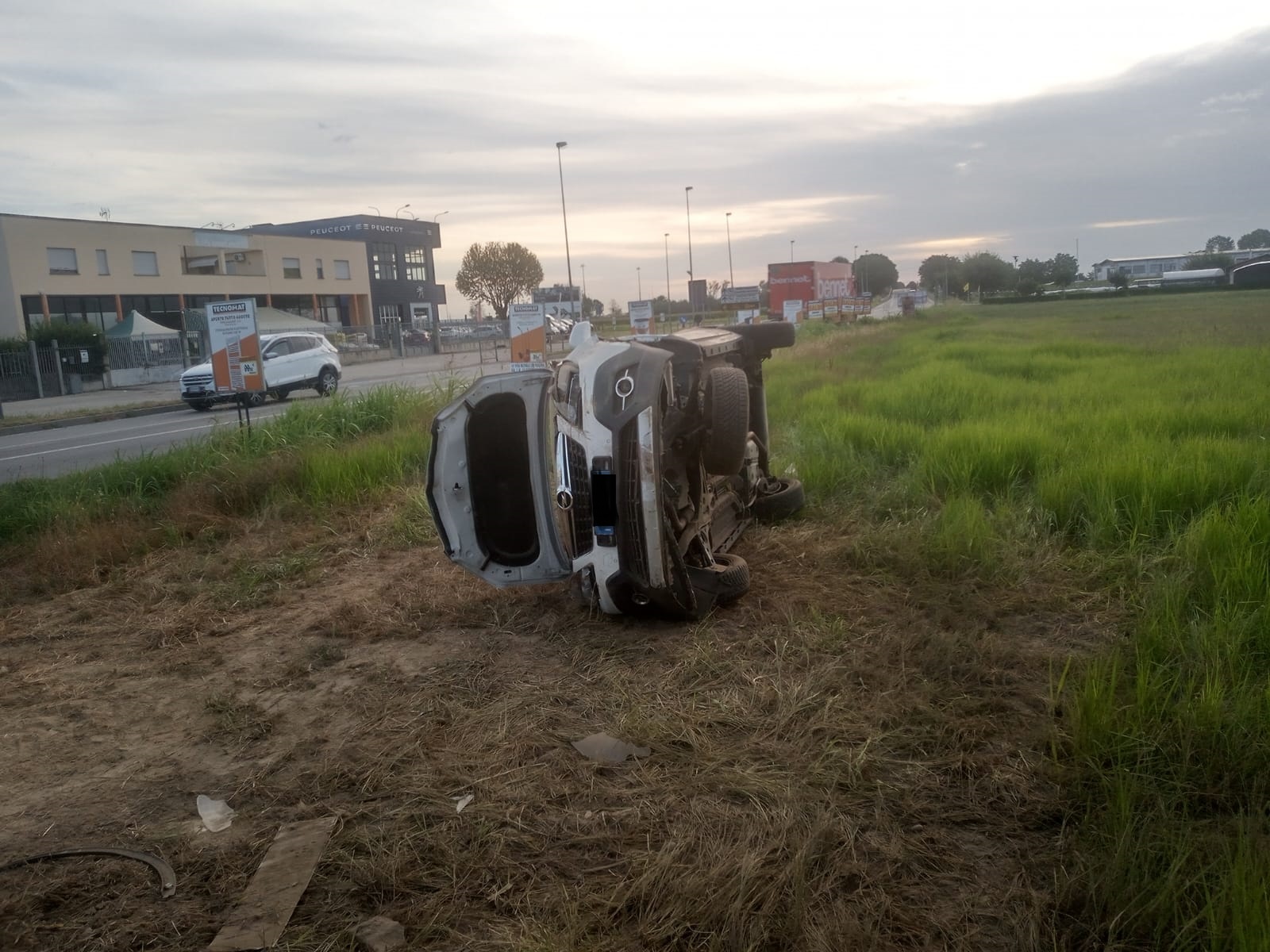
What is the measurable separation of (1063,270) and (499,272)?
60.6 metres

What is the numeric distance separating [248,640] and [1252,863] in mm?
4461

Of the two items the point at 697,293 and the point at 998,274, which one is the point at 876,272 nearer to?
the point at 998,274

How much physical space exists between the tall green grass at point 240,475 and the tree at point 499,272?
69376 millimetres

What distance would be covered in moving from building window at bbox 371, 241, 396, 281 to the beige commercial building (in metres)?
8.76

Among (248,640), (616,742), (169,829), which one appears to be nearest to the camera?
(169,829)

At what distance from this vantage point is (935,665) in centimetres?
424

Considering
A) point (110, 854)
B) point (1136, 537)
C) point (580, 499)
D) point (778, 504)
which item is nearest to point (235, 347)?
point (778, 504)

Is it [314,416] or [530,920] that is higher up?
[314,416]

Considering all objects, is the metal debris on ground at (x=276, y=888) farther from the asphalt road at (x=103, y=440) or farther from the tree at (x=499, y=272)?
the tree at (x=499, y=272)

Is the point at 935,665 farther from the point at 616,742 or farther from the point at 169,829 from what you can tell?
the point at 169,829

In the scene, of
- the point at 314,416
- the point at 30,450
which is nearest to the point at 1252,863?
the point at 314,416

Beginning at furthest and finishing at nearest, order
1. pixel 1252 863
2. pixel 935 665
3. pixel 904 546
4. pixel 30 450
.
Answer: pixel 30 450 < pixel 904 546 < pixel 935 665 < pixel 1252 863

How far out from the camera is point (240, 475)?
28.5 ft

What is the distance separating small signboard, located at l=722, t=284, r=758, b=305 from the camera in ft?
175
